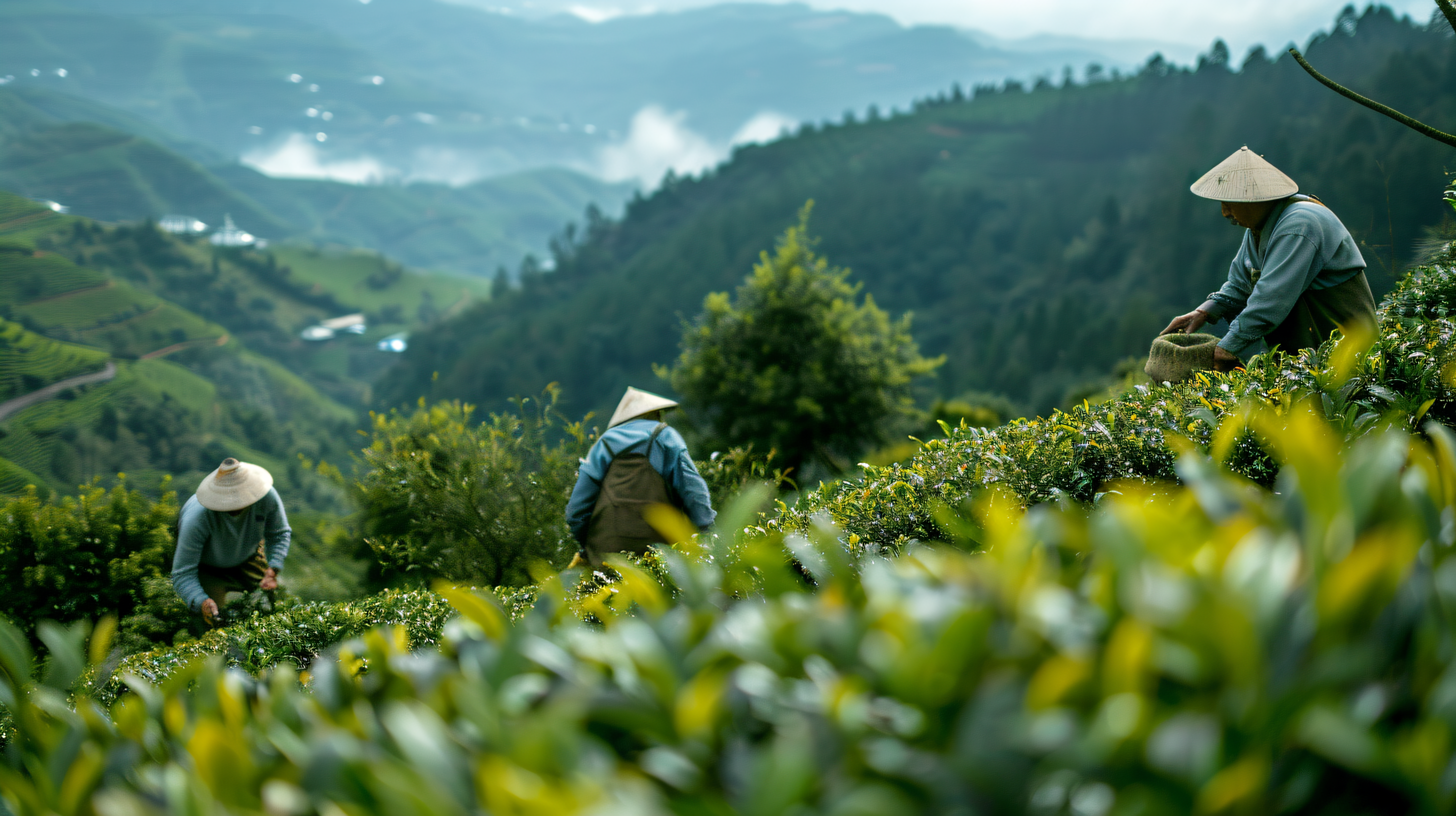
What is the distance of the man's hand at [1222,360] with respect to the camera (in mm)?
4996

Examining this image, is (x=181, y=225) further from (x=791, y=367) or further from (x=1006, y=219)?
(x=791, y=367)

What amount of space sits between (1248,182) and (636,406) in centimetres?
454

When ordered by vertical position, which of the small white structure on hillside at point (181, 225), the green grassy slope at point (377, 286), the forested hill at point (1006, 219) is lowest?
the green grassy slope at point (377, 286)

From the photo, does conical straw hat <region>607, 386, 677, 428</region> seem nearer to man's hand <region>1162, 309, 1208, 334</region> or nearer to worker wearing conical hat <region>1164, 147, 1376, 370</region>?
man's hand <region>1162, 309, 1208, 334</region>

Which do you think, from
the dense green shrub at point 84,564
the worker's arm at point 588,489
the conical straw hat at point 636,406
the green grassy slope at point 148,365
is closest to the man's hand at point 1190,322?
the conical straw hat at point 636,406

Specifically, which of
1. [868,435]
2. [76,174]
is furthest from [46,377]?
[76,174]

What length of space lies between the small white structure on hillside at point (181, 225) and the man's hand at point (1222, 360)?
178851 mm

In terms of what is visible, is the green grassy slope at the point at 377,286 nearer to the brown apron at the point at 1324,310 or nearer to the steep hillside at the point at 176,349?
the steep hillside at the point at 176,349

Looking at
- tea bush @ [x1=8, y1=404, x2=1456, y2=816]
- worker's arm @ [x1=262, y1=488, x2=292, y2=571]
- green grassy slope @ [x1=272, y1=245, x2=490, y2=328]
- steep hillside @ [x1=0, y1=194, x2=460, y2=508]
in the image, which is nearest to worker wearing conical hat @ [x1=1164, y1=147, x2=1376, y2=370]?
tea bush @ [x1=8, y1=404, x2=1456, y2=816]

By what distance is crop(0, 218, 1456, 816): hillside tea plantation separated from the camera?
128 centimetres

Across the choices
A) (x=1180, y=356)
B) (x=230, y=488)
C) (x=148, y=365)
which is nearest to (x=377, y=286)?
(x=148, y=365)

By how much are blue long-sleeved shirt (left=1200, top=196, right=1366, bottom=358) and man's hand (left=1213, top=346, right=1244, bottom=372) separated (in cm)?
3

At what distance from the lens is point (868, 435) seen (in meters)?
18.6

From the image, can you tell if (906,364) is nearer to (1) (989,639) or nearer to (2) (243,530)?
(2) (243,530)
